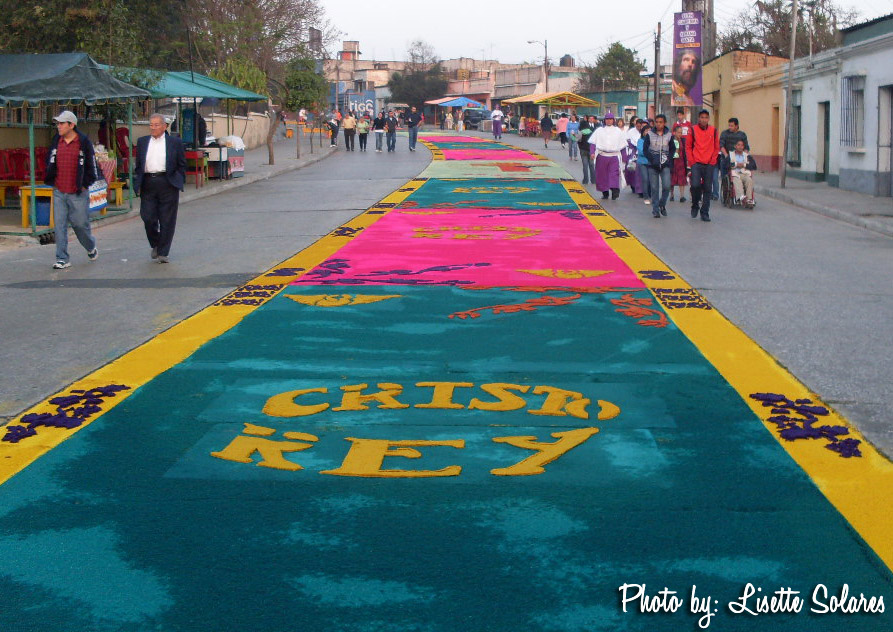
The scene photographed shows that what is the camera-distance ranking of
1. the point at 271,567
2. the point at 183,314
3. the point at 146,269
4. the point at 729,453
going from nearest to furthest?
the point at 271,567 → the point at 729,453 → the point at 183,314 → the point at 146,269

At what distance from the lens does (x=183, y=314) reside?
9.65 meters

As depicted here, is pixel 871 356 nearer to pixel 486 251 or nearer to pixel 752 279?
pixel 752 279

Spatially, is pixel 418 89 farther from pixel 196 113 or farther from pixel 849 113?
pixel 849 113

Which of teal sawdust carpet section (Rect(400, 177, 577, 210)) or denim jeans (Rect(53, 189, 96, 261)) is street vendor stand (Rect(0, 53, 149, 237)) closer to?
denim jeans (Rect(53, 189, 96, 261))

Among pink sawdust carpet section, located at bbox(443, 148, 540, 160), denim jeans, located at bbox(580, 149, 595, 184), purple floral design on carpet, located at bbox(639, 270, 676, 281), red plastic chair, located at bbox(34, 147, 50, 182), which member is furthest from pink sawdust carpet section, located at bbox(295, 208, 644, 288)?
pink sawdust carpet section, located at bbox(443, 148, 540, 160)

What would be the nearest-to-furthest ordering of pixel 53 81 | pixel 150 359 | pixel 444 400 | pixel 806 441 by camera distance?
pixel 806 441, pixel 444 400, pixel 150 359, pixel 53 81

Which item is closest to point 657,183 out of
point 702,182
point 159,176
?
point 702,182

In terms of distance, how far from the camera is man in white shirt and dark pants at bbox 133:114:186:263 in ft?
41.7

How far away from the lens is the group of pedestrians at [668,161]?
18328mm

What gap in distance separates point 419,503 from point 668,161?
49.8 feet

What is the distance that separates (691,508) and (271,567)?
6.08 ft

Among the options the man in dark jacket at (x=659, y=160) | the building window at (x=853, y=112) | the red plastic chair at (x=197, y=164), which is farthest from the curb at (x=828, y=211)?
the red plastic chair at (x=197, y=164)

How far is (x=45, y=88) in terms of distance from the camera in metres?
15.6

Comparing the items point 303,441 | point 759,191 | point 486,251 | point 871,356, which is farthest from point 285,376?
point 759,191
